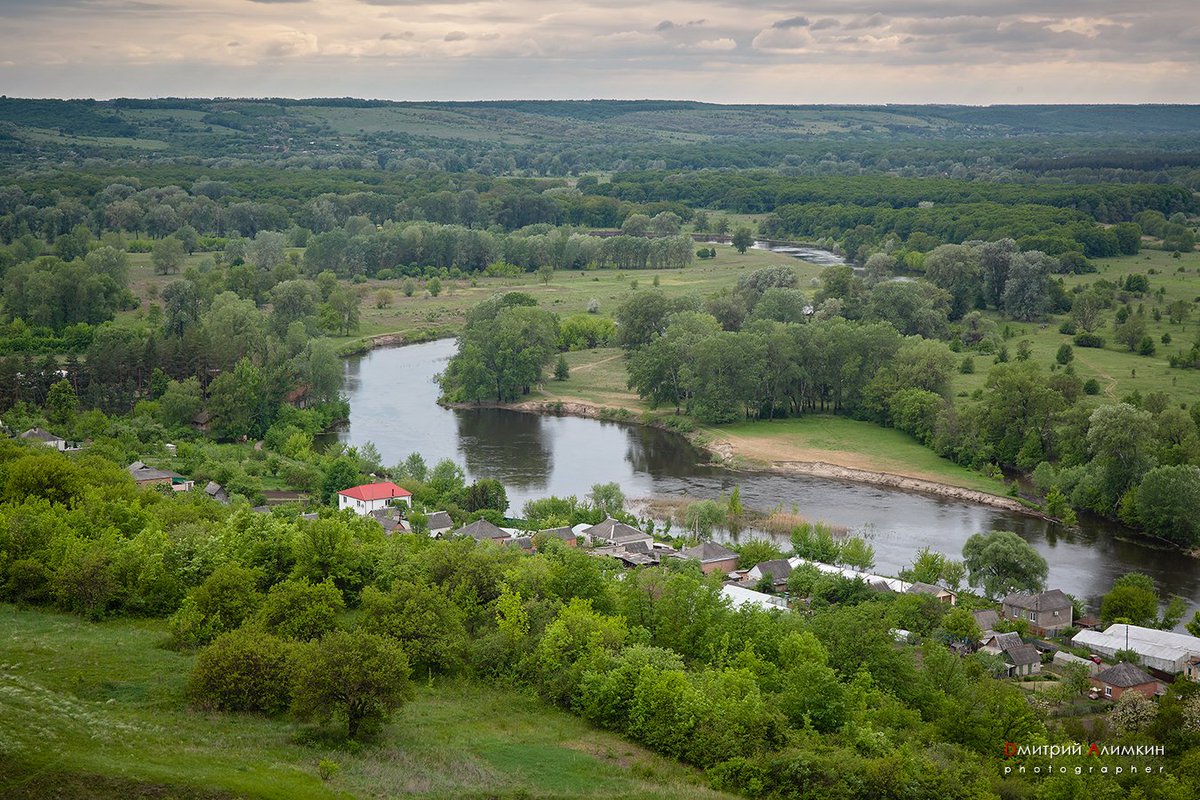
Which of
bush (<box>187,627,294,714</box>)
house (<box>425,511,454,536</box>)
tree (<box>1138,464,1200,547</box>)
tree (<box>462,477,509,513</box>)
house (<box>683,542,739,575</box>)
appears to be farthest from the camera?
tree (<box>462,477,509,513</box>)

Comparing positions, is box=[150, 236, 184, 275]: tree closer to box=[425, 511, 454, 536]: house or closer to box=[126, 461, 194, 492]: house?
box=[126, 461, 194, 492]: house

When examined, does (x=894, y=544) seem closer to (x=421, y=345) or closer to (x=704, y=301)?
(x=704, y=301)

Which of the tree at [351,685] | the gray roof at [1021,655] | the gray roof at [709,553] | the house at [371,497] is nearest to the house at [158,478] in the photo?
the house at [371,497]

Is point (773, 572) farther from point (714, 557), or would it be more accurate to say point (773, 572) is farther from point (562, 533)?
point (562, 533)

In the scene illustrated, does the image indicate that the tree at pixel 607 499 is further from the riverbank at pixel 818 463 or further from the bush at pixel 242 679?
the bush at pixel 242 679

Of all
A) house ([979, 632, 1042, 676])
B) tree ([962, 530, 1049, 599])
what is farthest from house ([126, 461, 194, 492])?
house ([979, 632, 1042, 676])

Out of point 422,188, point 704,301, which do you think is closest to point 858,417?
point 704,301
